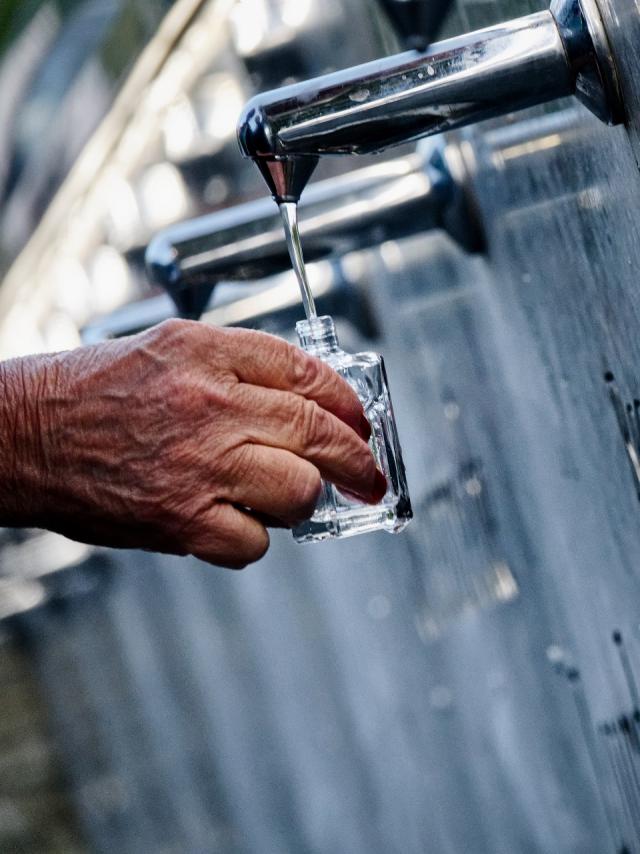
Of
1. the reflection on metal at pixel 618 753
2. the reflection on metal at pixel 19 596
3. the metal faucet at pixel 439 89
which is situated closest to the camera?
the metal faucet at pixel 439 89

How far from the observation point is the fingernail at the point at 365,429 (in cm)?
71

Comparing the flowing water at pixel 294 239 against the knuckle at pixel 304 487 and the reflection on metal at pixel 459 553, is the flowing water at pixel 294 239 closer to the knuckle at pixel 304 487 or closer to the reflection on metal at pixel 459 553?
the knuckle at pixel 304 487

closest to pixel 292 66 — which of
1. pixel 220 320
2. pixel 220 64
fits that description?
pixel 220 64

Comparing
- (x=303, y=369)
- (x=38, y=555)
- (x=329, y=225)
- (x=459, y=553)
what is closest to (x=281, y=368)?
(x=303, y=369)

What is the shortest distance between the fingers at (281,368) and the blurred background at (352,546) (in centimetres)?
14

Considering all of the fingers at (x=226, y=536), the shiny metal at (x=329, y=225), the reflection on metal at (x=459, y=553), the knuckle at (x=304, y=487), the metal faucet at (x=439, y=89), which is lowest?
the reflection on metal at (x=459, y=553)

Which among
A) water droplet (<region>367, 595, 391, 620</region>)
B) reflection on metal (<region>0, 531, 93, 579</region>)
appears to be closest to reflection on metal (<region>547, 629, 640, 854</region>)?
water droplet (<region>367, 595, 391, 620</region>)

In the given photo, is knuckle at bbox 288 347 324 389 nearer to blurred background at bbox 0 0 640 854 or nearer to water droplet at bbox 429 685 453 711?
blurred background at bbox 0 0 640 854

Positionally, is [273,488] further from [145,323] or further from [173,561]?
[173,561]

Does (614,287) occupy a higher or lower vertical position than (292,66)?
lower

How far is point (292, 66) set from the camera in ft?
5.17

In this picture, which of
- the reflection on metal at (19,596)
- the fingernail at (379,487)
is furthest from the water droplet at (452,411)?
the reflection on metal at (19,596)

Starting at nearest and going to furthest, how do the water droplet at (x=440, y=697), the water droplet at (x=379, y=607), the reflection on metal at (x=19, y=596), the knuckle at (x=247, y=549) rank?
1. the knuckle at (x=247, y=549)
2. the water droplet at (x=440, y=697)
3. the water droplet at (x=379, y=607)
4. the reflection on metal at (x=19, y=596)

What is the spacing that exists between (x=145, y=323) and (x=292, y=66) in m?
0.60
